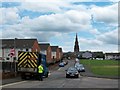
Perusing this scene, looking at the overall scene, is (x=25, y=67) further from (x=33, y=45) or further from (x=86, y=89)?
(x=33, y=45)

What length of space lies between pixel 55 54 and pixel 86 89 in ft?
523

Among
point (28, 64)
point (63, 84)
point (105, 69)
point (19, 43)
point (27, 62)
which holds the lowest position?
point (105, 69)

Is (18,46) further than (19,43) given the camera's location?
No

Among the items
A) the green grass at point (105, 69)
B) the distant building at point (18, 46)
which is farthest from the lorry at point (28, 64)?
the distant building at point (18, 46)

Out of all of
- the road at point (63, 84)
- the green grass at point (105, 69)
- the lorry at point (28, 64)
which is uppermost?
the lorry at point (28, 64)

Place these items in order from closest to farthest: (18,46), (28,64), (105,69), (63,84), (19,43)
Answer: (63,84)
(28,64)
(105,69)
(18,46)
(19,43)

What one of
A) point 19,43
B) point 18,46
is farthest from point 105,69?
point 19,43

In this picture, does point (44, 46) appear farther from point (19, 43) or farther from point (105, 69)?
point (105, 69)

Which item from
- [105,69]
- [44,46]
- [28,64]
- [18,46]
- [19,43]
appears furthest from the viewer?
[44,46]

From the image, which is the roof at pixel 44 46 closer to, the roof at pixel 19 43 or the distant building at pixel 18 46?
the roof at pixel 19 43

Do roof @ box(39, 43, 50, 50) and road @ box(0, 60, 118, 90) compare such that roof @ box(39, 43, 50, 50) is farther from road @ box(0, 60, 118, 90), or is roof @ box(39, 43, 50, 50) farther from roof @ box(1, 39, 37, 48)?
road @ box(0, 60, 118, 90)

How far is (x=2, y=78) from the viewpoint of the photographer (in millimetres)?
35438

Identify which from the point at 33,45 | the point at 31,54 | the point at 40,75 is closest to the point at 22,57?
the point at 31,54

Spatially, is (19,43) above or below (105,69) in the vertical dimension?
above
